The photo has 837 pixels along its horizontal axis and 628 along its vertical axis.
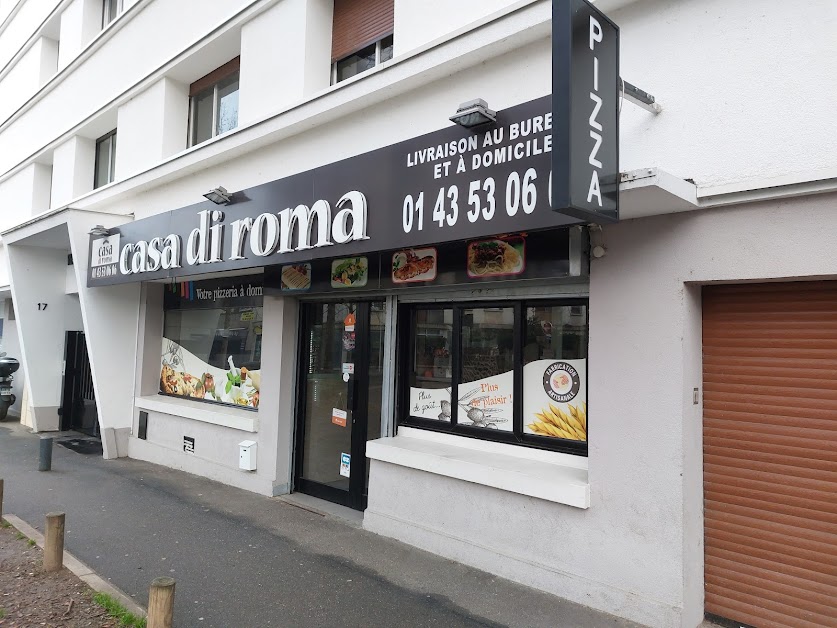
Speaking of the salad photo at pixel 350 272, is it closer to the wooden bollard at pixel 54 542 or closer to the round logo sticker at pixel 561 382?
the round logo sticker at pixel 561 382

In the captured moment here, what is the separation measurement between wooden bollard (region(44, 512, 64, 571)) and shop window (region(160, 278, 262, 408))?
131 inches

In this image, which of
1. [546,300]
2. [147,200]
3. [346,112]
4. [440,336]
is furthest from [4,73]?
[546,300]

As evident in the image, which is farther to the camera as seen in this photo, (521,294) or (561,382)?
(521,294)

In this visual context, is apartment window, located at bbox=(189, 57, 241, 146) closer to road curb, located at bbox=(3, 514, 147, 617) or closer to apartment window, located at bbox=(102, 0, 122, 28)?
apartment window, located at bbox=(102, 0, 122, 28)

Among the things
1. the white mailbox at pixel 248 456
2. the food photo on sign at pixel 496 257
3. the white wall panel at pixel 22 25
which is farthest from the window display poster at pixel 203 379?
the white wall panel at pixel 22 25

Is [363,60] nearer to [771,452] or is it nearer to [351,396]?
[351,396]

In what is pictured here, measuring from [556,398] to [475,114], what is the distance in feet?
8.04

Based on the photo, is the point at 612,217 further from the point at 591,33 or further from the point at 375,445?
the point at 375,445

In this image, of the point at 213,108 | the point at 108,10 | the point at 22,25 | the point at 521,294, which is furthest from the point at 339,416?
the point at 22,25

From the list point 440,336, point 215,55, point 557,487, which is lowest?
point 557,487

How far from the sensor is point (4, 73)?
17.4 m

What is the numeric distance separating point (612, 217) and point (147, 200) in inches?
338

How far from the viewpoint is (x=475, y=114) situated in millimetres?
4246

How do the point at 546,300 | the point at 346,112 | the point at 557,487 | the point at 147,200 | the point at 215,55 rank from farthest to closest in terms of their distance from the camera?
the point at 147,200 < the point at 215,55 < the point at 346,112 < the point at 546,300 < the point at 557,487
